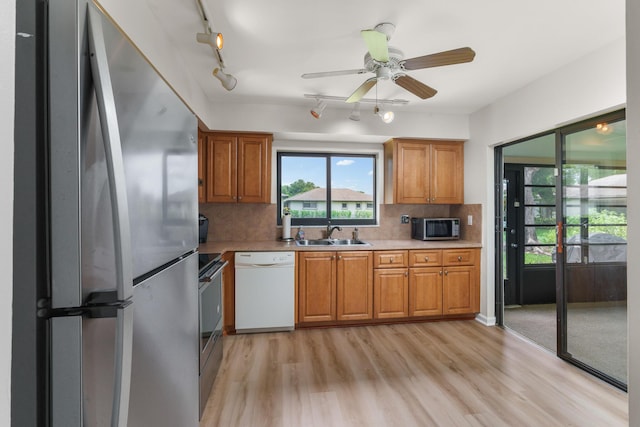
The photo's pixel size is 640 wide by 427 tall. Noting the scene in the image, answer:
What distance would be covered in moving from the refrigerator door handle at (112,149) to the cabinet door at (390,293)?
9.56 ft

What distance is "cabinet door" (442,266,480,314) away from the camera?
3.36m

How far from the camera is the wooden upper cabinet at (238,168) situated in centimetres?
330

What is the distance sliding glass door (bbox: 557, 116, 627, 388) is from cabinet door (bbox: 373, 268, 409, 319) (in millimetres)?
1381

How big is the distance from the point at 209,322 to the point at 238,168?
1.88m

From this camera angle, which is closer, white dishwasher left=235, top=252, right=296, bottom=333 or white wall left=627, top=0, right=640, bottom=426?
white wall left=627, top=0, right=640, bottom=426

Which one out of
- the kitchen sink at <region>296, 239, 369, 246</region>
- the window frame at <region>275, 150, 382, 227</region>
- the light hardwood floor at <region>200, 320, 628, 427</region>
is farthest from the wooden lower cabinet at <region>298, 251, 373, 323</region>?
the window frame at <region>275, 150, 382, 227</region>

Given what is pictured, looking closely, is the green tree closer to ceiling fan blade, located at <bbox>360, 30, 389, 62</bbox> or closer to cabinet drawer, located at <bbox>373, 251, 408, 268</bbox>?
cabinet drawer, located at <bbox>373, 251, 408, 268</bbox>

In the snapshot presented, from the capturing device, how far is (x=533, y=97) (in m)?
2.71

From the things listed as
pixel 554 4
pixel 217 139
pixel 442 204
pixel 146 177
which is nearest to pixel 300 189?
pixel 217 139

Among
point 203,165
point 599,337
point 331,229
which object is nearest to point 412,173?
point 331,229

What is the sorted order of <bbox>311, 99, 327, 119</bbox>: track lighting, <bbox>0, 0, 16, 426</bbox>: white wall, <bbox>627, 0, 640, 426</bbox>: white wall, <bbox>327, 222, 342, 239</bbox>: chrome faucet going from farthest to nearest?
<bbox>327, 222, 342, 239</bbox>: chrome faucet
<bbox>311, 99, 327, 119</bbox>: track lighting
<bbox>627, 0, 640, 426</bbox>: white wall
<bbox>0, 0, 16, 426</bbox>: white wall

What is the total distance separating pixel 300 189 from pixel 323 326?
175 centimetres

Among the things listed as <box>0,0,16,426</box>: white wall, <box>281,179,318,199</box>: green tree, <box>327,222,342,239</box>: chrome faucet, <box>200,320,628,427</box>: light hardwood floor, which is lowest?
<box>200,320,628,427</box>: light hardwood floor

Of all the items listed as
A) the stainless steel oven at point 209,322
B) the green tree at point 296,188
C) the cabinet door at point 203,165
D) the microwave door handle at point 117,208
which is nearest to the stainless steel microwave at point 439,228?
the green tree at point 296,188
